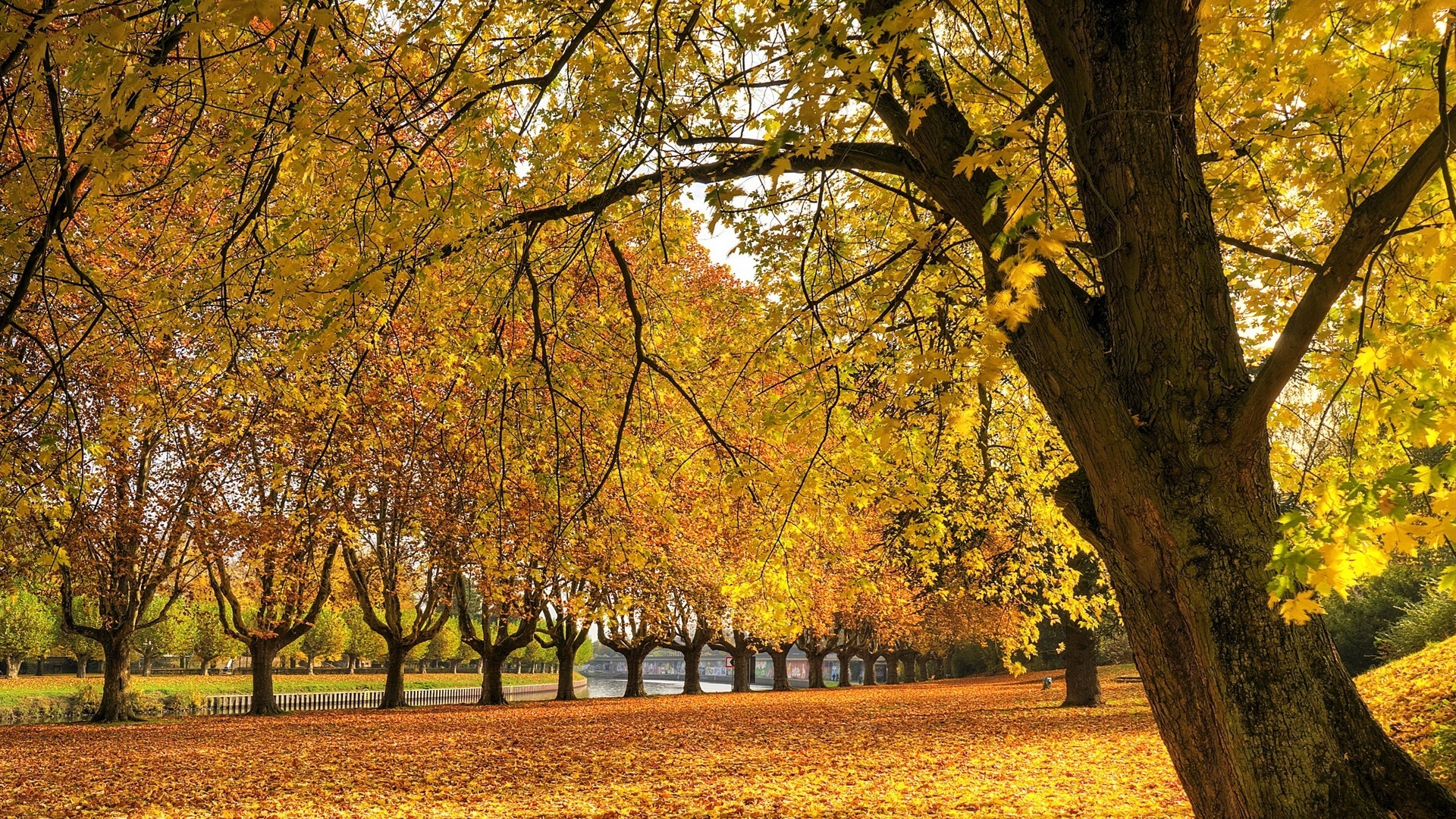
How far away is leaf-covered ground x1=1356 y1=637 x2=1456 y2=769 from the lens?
6562mm

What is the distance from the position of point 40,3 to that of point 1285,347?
4821 millimetres

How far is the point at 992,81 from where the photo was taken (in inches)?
191

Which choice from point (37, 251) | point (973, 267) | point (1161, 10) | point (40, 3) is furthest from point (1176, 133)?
point (40, 3)

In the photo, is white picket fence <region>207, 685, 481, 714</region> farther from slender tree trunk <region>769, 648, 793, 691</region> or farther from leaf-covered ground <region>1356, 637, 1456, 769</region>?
leaf-covered ground <region>1356, 637, 1456, 769</region>

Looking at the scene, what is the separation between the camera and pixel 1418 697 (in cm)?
774

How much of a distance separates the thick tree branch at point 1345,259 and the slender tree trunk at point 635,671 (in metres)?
27.2

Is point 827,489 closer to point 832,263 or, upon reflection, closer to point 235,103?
point 832,263

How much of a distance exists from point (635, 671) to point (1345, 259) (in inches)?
1137

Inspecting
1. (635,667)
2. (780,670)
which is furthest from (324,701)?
(780,670)

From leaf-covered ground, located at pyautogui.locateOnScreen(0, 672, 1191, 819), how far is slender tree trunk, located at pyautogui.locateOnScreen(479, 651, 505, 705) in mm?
6656

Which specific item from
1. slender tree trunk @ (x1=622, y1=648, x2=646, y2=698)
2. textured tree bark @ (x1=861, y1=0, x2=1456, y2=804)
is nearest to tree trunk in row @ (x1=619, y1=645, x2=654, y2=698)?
slender tree trunk @ (x1=622, y1=648, x2=646, y2=698)

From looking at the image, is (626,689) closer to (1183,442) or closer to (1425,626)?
(1425,626)

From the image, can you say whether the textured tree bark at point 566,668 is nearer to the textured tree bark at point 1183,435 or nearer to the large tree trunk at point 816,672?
the large tree trunk at point 816,672

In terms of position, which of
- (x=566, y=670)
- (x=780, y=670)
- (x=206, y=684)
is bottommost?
(x=780, y=670)
